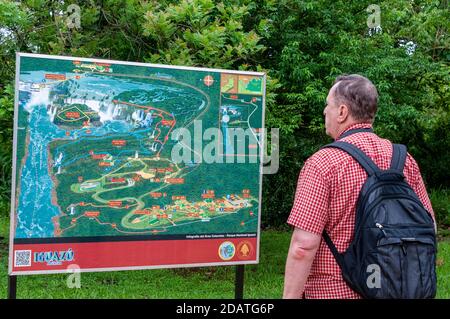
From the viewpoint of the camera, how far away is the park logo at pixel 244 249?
207 inches

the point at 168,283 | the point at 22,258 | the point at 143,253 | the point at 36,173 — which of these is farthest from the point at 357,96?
the point at 168,283

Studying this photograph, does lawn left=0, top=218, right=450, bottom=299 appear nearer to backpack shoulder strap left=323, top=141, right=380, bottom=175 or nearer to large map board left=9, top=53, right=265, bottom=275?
large map board left=9, top=53, right=265, bottom=275

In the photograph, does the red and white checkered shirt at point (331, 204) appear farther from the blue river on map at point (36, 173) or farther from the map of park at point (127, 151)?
the blue river on map at point (36, 173)

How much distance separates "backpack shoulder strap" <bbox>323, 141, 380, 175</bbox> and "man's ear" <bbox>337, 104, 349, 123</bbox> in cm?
19

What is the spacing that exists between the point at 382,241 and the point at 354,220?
194mm

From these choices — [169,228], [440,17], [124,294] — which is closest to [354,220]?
[169,228]

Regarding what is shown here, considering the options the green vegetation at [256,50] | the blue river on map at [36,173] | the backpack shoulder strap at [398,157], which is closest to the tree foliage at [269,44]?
the green vegetation at [256,50]

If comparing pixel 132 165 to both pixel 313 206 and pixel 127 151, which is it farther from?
pixel 313 206

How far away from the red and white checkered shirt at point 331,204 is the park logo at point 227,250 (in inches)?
85.7

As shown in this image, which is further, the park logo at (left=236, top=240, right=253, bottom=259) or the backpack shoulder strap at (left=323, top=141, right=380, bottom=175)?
the park logo at (left=236, top=240, right=253, bottom=259)

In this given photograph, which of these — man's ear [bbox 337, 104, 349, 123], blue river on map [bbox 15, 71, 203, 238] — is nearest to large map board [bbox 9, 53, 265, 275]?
blue river on map [bbox 15, 71, 203, 238]

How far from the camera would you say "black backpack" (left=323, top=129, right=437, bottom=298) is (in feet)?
9.15

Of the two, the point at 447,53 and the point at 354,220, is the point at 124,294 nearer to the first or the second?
the point at 354,220

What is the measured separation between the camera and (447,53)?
1308 cm
